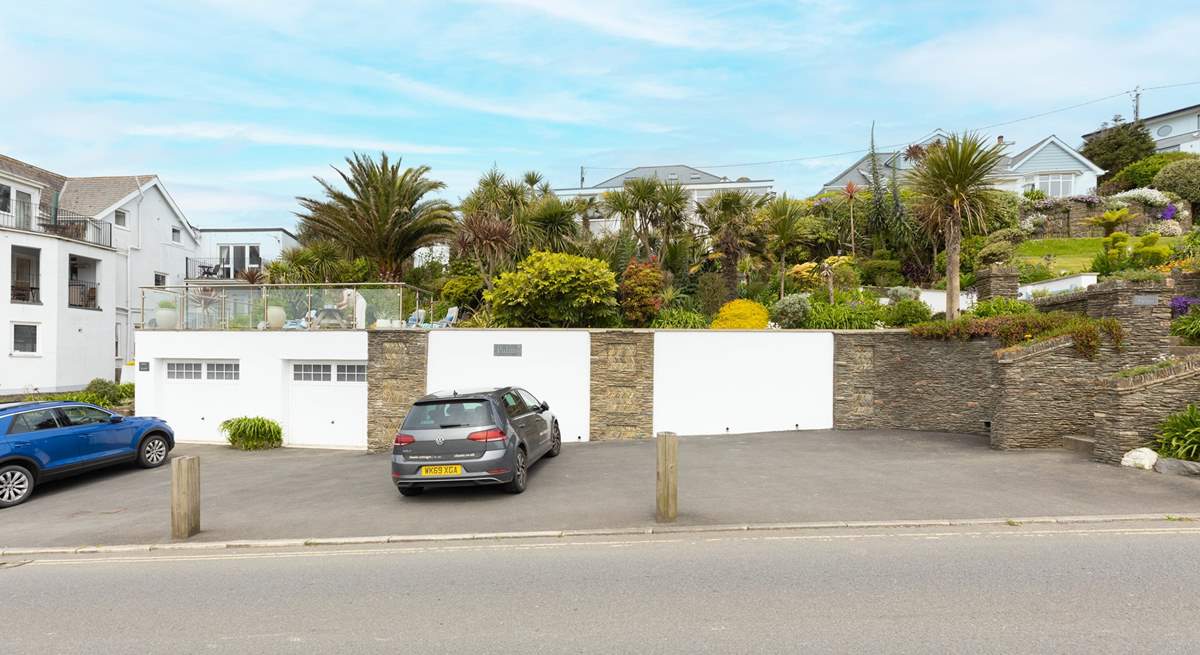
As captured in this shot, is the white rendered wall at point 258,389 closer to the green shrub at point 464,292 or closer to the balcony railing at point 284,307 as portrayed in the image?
the balcony railing at point 284,307

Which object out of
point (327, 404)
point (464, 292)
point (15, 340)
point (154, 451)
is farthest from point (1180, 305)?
point (15, 340)

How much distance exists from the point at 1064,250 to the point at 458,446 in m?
28.1

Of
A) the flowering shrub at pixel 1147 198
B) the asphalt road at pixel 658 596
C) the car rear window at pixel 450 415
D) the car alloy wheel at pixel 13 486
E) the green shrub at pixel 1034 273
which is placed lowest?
the car alloy wheel at pixel 13 486

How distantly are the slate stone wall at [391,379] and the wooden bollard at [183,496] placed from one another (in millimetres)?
7062

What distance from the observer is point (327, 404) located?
55.7ft

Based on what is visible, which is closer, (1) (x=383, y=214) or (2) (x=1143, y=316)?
(2) (x=1143, y=316)

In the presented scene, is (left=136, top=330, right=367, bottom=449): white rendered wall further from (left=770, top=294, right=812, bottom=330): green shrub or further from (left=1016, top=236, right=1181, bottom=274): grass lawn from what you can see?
(left=1016, top=236, right=1181, bottom=274): grass lawn

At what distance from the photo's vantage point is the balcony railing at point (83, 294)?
29964mm

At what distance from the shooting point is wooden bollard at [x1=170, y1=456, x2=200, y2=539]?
27.3 ft

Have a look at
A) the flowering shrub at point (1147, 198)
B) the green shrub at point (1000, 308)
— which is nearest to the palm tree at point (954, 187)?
the green shrub at point (1000, 308)

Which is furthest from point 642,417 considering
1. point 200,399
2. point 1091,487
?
point 200,399

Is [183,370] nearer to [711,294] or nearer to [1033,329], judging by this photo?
[711,294]

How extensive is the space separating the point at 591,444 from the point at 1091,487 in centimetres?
882

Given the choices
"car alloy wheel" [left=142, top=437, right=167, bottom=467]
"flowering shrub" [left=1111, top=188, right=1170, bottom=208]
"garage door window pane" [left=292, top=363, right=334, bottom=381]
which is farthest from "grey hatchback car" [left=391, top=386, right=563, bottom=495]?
"flowering shrub" [left=1111, top=188, right=1170, bottom=208]
